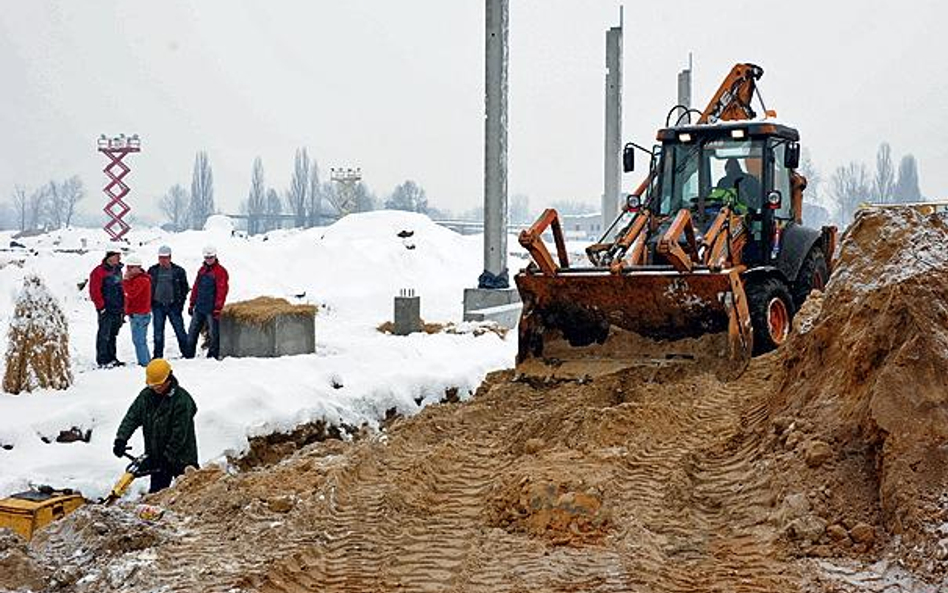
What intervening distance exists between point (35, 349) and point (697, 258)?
6762 millimetres

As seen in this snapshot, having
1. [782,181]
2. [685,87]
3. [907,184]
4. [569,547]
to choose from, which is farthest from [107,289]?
[907,184]

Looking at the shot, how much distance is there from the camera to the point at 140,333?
44.4 feet

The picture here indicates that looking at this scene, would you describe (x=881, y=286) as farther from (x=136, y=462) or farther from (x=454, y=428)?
(x=136, y=462)

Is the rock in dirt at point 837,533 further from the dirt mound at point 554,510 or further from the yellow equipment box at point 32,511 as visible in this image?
the yellow equipment box at point 32,511

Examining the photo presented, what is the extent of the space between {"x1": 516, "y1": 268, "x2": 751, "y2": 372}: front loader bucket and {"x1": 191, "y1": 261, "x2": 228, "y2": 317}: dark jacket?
5.11 m

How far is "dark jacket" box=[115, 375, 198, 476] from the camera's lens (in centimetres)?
825

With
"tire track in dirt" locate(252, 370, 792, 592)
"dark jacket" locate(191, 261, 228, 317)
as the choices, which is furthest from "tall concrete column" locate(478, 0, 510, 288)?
"tire track in dirt" locate(252, 370, 792, 592)

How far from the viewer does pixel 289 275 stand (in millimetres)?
29938

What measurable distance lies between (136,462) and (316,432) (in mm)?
3170

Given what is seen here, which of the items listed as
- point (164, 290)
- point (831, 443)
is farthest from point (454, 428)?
point (164, 290)

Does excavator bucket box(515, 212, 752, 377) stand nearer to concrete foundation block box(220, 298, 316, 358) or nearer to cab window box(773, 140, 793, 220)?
cab window box(773, 140, 793, 220)

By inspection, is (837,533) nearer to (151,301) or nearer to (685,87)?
(151,301)

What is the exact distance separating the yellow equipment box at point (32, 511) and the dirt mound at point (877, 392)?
4624 mm

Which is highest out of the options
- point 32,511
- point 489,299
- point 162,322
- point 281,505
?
point 162,322
